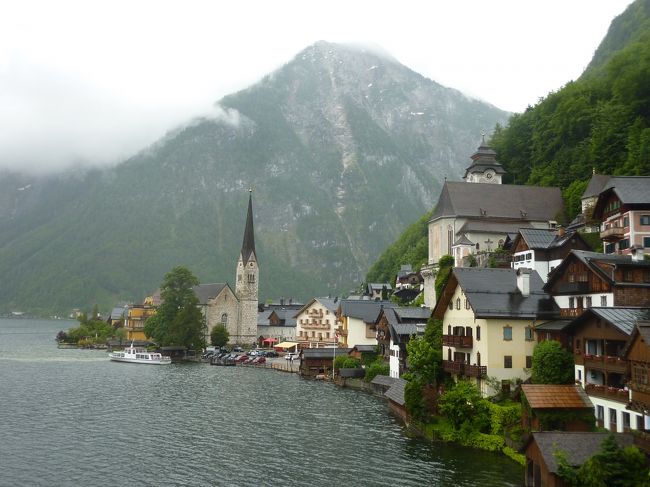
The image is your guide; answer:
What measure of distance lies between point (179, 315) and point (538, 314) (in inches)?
3768

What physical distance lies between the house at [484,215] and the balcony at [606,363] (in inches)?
1972

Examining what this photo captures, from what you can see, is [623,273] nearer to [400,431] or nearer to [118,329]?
[400,431]

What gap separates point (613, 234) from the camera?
5769 cm

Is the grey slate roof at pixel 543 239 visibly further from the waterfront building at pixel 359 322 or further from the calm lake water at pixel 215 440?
the waterfront building at pixel 359 322

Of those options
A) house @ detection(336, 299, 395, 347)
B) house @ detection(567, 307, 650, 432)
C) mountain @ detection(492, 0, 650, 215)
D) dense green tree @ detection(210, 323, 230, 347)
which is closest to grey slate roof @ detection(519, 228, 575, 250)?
house @ detection(567, 307, 650, 432)

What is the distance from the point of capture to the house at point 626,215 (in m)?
56.1

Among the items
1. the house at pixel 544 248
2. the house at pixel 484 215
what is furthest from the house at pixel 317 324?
the house at pixel 544 248

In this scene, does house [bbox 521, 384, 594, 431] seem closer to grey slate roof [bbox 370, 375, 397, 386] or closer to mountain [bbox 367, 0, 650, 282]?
grey slate roof [bbox 370, 375, 397, 386]

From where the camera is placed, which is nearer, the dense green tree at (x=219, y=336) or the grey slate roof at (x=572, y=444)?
the grey slate roof at (x=572, y=444)

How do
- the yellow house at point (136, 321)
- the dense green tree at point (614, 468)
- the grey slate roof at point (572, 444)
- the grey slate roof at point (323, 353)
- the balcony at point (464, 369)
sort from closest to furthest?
the dense green tree at point (614, 468)
the grey slate roof at point (572, 444)
the balcony at point (464, 369)
the grey slate roof at point (323, 353)
the yellow house at point (136, 321)

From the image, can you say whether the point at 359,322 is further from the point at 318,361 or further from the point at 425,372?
the point at 425,372

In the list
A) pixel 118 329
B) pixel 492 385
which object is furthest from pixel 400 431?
pixel 118 329

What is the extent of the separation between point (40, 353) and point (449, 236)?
294 ft

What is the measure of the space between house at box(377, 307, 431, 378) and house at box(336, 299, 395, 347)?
451 inches
